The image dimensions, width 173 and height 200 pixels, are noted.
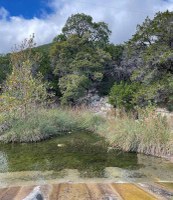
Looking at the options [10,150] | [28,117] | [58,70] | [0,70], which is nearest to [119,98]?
[28,117]

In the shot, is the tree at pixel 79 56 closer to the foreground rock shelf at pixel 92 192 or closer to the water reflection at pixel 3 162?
the water reflection at pixel 3 162

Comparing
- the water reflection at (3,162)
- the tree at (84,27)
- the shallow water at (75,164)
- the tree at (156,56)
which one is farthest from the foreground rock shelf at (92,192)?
the tree at (84,27)

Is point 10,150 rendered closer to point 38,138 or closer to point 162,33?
point 38,138

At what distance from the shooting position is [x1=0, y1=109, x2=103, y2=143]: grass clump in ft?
48.7

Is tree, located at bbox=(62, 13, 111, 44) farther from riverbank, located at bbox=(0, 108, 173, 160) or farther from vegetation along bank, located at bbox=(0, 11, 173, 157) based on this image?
riverbank, located at bbox=(0, 108, 173, 160)

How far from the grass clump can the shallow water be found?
0.85 metres

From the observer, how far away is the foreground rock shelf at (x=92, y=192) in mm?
6375

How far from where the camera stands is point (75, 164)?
10359 mm

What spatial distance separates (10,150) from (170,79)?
6312mm

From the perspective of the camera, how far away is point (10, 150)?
12.9 m

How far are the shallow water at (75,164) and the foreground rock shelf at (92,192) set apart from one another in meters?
1.15

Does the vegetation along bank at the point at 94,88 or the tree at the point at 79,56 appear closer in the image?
the vegetation along bank at the point at 94,88

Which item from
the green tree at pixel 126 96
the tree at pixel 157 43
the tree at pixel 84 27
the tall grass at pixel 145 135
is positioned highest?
the tree at pixel 84 27

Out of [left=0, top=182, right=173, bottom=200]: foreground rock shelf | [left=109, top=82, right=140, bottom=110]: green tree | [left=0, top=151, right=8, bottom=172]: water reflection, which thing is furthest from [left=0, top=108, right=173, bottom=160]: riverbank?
[left=0, top=182, right=173, bottom=200]: foreground rock shelf
